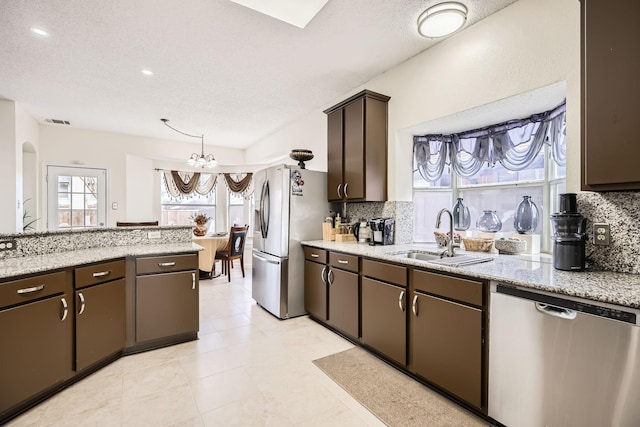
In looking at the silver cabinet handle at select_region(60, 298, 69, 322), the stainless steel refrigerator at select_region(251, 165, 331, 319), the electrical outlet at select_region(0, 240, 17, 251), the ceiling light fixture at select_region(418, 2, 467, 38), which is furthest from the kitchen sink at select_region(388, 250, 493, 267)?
the electrical outlet at select_region(0, 240, 17, 251)

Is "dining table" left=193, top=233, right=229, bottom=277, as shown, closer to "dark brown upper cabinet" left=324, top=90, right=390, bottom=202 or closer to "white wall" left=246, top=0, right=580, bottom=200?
"dark brown upper cabinet" left=324, top=90, right=390, bottom=202

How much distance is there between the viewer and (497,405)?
5.40 ft

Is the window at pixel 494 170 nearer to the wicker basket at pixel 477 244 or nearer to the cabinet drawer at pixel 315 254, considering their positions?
the wicker basket at pixel 477 244

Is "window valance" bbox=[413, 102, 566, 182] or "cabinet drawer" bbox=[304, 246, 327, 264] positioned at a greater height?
"window valance" bbox=[413, 102, 566, 182]

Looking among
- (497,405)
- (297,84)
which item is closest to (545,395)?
(497,405)

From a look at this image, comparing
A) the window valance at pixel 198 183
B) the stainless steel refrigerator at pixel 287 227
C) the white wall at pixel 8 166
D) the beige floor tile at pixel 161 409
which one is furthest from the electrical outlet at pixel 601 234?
the white wall at pixel 8 166

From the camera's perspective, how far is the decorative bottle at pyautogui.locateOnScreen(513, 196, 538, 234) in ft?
8.25

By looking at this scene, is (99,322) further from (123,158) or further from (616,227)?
(123,158)

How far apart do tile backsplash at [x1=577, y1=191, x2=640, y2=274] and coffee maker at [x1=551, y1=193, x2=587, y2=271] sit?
0.11 meters

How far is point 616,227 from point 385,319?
158 centimetres

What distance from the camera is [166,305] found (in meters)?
2.69

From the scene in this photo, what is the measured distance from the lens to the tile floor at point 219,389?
5.85ft

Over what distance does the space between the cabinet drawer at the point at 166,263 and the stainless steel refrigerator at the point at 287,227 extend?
0.97 meters

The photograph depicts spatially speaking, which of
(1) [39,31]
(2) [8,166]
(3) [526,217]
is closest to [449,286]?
(3) [526,217]
